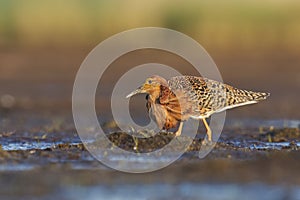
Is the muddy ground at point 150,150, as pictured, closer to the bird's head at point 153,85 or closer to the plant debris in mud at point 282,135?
the plant debris in mud at point 282,135

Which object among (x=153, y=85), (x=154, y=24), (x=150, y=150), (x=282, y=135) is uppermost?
(x=153, y=85)

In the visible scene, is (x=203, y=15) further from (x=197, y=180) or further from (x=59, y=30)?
(x=197, y=180)

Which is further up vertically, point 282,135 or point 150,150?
point 150,150

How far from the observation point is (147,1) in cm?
2695

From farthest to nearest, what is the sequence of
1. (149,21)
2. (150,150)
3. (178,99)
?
(149,21)
(178,99)
(150,150)

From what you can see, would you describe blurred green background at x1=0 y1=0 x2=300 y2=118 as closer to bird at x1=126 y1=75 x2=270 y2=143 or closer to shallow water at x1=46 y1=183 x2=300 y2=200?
bird at x1=126 y1=75 x2=270 y2=143

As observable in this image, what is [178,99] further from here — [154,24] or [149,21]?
[149,21]

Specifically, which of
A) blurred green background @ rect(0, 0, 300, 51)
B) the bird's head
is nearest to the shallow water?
the bird's head

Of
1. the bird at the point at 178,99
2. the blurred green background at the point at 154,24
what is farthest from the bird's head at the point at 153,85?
the blurred green background at the point at 154,24

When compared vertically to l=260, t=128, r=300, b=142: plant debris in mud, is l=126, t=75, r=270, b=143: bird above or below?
above

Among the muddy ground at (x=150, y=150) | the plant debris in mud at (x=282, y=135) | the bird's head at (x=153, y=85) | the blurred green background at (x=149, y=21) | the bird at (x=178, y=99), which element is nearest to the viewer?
the muddy ground at (x=150, y=150)

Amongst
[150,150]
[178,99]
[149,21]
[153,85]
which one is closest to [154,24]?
[149,21]

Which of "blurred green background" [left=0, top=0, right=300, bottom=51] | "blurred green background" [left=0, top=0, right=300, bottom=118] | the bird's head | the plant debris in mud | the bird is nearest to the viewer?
the bird

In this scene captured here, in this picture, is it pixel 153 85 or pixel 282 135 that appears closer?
pixel 153 85
